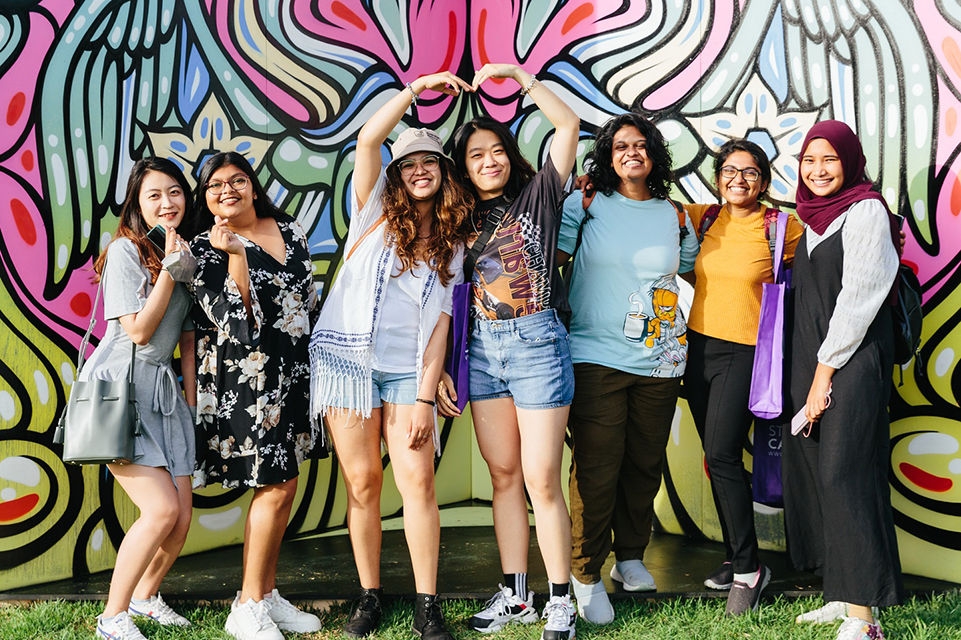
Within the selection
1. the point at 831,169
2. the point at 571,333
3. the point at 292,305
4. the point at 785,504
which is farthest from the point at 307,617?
the point at 831,169

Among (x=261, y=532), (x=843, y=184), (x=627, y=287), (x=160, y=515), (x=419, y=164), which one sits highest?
(x=419, y=164)

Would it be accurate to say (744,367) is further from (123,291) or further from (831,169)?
(123,291)

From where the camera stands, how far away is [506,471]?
12.7ft

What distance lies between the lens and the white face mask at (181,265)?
3602 mm

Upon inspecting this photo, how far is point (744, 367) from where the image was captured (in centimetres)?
404

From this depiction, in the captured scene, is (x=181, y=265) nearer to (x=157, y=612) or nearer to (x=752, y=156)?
(x=157, y=612)

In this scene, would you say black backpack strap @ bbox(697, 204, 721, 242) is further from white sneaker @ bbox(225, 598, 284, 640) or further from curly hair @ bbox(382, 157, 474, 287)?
white sneaker @ bbox(225, 598, 284, 640)

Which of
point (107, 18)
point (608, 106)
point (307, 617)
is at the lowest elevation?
point (307, 617)

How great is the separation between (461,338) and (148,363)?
1.20 meters

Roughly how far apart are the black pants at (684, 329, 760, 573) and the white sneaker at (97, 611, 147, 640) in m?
2.34

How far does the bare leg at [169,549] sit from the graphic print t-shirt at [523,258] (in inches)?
53.0

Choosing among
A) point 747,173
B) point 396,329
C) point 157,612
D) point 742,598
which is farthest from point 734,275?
point 157,612

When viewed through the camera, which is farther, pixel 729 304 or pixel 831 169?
pixel 729 304

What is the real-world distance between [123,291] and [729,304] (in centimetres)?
239
